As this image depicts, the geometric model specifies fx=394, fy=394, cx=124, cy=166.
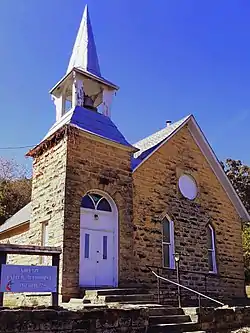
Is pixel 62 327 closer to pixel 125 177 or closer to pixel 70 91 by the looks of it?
pixel 125 177

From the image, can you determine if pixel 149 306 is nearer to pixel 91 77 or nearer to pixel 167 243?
pixel 167 243

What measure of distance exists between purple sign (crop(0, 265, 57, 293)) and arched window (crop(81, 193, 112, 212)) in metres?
4.30

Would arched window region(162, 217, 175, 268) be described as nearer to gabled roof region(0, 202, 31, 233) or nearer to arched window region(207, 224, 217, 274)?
arched window region(207, 224, 217, 274)

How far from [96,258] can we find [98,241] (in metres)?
0.54

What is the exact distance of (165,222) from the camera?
14875 millimetres

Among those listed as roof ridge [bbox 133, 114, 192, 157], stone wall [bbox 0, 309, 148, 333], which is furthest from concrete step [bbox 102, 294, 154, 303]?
roof ridge [bbox 133, 114, 192, 157]

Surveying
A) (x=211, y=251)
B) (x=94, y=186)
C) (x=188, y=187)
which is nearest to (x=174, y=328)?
(x=94, y=186)

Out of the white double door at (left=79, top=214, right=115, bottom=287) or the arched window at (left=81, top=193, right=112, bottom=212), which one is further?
the arched window at (left=81, top=193, right=112, bottom=212)

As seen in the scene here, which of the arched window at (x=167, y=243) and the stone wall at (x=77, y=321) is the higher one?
the arched window at (x=167, y=243)

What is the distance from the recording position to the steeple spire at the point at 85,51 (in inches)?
605

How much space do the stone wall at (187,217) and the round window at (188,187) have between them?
8.6 inches

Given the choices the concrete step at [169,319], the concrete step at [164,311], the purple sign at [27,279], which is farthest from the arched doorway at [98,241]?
the purple sign at [27,279]

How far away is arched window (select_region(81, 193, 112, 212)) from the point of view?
12.7 meters

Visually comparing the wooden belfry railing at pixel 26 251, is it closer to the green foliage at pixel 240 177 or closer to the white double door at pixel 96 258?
the white double door at pixel 96 258
